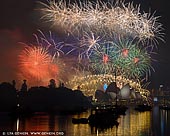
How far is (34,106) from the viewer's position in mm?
66812

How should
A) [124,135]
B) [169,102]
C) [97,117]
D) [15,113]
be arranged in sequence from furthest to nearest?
[169,102]
[15,113]
[97,117]
[124,135]

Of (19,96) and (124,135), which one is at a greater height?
(19,96)

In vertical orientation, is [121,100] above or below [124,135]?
above

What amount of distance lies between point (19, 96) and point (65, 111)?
29.4 ft

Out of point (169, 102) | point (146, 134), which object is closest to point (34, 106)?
point (146, 134)

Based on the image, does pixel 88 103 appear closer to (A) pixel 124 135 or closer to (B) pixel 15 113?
(B) pixel 15 113

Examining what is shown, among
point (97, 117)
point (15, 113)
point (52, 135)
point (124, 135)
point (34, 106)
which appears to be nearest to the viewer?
point (52, 135)

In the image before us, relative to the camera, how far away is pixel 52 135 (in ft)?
78.3

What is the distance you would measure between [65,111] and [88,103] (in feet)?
41.2

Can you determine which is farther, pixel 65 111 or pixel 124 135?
pixel 65 111

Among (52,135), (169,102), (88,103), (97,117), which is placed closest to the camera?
(52,135)

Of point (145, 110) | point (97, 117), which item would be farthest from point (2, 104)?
point (145, 110)

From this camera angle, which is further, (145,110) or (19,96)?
(145,110)

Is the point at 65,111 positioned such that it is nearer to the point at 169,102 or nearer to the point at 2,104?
the point at 2,104
